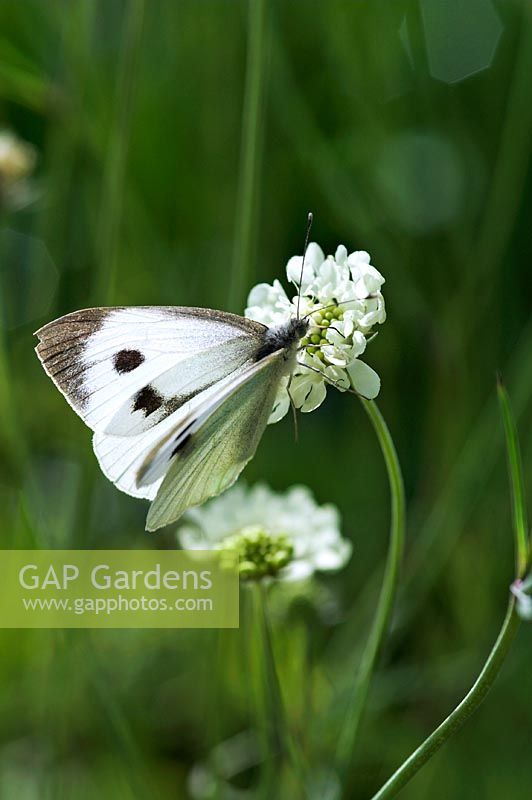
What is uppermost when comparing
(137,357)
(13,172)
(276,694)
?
(13,172)

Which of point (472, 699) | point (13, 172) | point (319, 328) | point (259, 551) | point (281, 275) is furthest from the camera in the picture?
point (281, 275)

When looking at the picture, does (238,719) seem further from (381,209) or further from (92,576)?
(381,209)

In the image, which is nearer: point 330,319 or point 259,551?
point 330,319

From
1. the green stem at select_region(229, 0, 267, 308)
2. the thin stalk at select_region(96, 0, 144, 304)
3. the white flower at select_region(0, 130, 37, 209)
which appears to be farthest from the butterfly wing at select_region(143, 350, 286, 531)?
the white flower at select_region(0, 130, 37, 209)

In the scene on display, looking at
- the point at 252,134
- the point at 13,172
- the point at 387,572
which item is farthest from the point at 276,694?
the point at 13,172

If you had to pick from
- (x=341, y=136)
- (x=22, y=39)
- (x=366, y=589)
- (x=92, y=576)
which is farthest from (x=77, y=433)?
(x=22, y=39)

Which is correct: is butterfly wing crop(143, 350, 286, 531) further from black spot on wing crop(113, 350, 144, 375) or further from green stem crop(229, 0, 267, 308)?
green stem crop(229, 0, 267, 308)

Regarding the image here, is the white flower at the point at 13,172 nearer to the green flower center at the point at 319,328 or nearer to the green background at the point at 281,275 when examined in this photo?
the green background at the point at 281,275

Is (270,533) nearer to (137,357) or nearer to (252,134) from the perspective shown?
(137,357)

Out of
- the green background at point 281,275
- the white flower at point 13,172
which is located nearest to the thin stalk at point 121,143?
the green background at point 281,275
